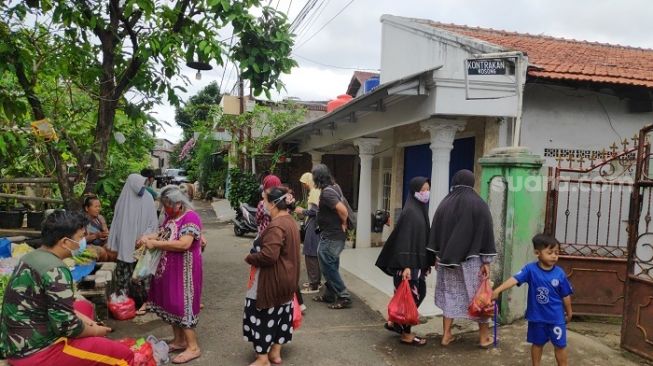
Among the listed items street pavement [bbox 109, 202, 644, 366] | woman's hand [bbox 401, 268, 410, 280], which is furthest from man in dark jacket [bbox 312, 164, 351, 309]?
woman's hand [bbox 401, 268, 410, 280]

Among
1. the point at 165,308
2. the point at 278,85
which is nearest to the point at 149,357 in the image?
the point at 165,308

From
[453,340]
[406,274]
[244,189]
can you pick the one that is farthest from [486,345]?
[244,189]

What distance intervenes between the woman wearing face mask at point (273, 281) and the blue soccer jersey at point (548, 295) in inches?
71.8

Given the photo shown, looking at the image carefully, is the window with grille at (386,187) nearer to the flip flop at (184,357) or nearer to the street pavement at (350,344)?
the street pavement at (350,344)

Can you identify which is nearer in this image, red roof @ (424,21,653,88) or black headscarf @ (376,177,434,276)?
black headscarf @ (376,177,434,276)

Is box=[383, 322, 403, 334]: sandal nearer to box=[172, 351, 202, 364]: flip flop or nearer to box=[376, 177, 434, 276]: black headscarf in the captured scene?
box=[376, 177, 434, 276]: black headscarf

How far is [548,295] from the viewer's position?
3523 millimetres

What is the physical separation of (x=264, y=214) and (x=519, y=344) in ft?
8.89

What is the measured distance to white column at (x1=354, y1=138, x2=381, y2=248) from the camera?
939 centimetres

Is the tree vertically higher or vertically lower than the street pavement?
higher

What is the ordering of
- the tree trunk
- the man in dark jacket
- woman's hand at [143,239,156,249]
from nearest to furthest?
woman's hand at [143,239,156,249] → the tree trunk → the man in dark jacket

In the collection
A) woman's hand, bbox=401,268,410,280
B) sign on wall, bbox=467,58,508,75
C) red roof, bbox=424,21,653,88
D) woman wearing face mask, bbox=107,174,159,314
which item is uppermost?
red roof, bbox=424,21,653,88

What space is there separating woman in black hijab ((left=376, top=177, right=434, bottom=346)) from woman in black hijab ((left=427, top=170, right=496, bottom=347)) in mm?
109

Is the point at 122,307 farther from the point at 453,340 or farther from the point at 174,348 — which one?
the point at 453,340
